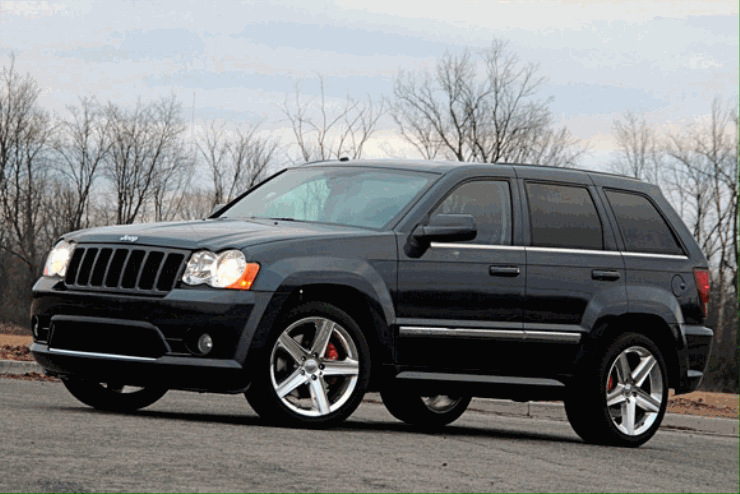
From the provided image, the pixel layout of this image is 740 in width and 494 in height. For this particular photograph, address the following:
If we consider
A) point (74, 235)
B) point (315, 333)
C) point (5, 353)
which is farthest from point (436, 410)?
point (5, 353)

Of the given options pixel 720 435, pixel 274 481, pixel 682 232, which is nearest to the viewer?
pixel 274 481

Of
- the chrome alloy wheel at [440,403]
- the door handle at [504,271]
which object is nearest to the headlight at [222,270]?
the door handle at [504,271]

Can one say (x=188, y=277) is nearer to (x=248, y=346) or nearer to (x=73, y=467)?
(x=248, y=346)

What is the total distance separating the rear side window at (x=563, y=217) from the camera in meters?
9.66

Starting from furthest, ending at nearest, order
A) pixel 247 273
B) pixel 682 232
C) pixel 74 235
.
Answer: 1. pixel 682 232
2. pixel 74 235
3. pixel 247 273

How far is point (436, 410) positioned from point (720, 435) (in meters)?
4.54

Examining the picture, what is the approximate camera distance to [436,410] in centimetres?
1103

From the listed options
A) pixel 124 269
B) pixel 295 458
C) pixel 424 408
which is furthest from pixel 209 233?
pixel 424 408

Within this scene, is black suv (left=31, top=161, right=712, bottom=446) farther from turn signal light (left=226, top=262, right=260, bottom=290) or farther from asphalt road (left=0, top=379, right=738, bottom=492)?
asphalt road (left=0, top=379, right=738, bottom=492)

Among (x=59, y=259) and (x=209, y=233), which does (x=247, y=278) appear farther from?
(x=59, y=259)

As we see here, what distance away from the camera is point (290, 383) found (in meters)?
8.38

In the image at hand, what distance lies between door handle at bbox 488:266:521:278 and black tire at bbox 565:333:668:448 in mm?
894

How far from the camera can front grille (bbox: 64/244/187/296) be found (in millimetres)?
8297

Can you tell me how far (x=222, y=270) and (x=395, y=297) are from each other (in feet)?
4.04
